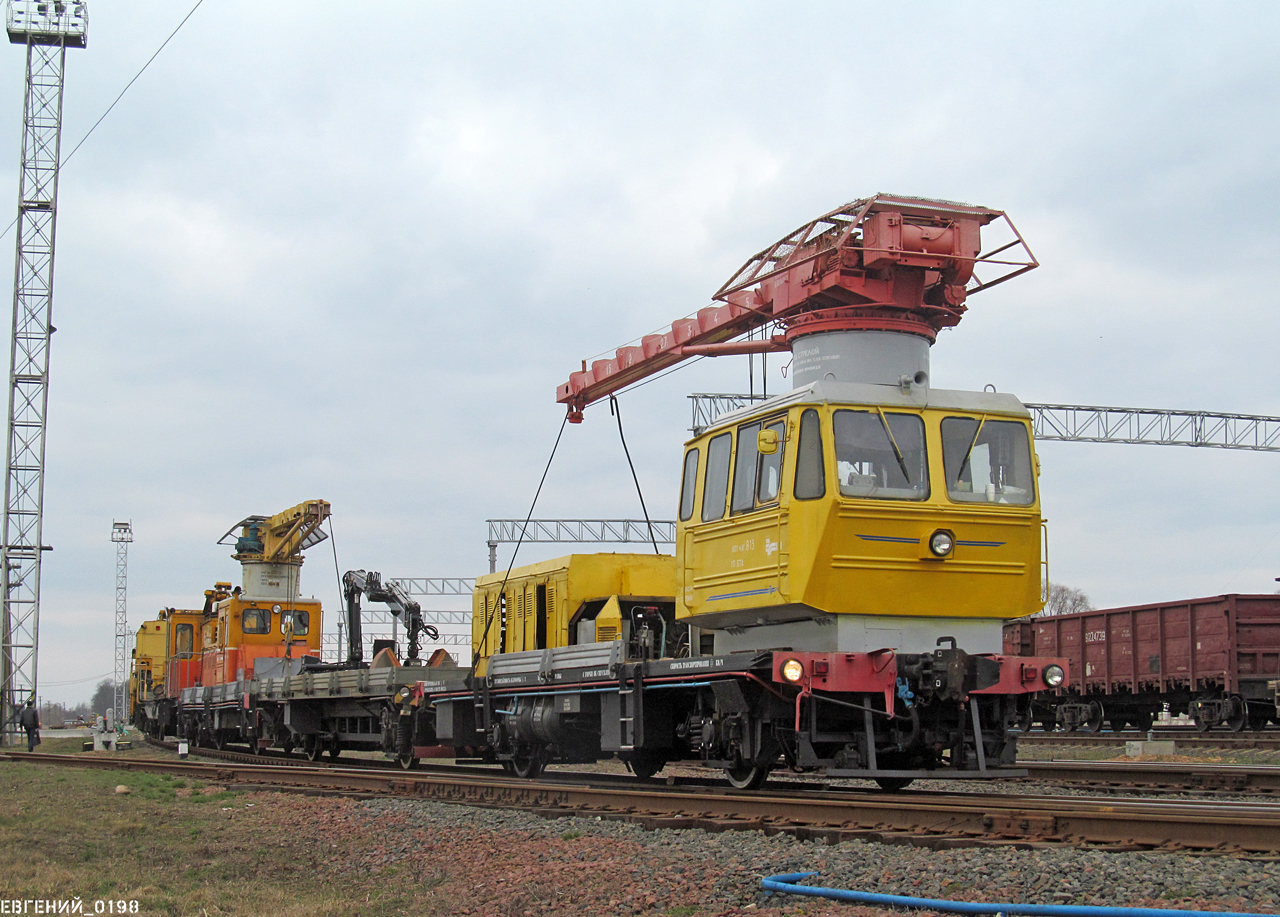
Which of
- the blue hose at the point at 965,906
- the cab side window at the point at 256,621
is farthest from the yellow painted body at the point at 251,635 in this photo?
the blue hose at the point at 965,906

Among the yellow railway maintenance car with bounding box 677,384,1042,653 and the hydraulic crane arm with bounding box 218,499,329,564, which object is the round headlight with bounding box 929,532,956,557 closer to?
the yellow railway maintenance car with bounding box 677,384,1042,653

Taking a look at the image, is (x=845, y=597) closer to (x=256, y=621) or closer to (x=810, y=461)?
(x=810, y=461)

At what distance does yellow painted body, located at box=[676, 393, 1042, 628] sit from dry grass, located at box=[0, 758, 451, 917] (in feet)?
13.2

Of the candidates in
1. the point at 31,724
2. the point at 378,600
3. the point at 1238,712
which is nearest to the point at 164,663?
the point at 31,724

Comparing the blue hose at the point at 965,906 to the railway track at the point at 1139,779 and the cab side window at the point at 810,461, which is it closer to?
the cab side window at the point at 810,461

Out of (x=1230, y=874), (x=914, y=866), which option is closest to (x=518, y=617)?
(x=914, y=866)

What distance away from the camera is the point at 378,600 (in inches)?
890

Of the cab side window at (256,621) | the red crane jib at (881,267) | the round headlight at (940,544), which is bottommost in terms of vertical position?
the cab side window at (256,621)

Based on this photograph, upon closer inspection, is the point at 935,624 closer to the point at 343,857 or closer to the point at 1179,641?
the point at 343,857

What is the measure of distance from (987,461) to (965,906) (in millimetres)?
6062

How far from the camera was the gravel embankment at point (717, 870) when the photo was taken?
592 cm

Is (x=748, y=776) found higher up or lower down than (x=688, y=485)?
lower down

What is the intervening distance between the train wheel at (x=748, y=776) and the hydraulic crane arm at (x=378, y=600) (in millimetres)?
10467

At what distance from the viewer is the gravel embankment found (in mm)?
5918
